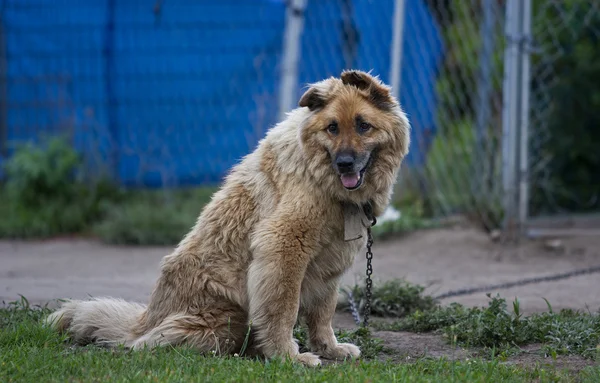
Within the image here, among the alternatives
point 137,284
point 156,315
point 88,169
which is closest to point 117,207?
point 88,169

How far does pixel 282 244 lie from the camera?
442 centimetres

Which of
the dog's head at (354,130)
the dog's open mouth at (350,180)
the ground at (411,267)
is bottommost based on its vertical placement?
the ground at (411,267)

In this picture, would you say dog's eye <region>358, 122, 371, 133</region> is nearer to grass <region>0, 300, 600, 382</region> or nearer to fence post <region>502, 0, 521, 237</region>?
grass <region>0, 300, 600, 382</region>

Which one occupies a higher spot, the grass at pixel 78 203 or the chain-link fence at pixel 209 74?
the chain-link fence at pixel 209 74

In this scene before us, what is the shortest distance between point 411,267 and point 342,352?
3.27m

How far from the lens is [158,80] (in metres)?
11.1

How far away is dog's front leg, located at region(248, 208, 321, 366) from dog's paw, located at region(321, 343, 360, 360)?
9.8 inches

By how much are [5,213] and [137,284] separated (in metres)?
4.03

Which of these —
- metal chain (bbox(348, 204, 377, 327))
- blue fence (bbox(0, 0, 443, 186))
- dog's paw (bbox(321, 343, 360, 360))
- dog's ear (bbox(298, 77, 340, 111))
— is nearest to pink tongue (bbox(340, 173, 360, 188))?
metal chain (bbox(348, 204, 377, 327))

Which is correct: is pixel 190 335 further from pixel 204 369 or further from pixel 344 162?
pixel 344 162

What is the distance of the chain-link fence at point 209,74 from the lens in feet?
33.6

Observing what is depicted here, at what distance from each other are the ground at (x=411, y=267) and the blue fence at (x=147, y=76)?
192 cm

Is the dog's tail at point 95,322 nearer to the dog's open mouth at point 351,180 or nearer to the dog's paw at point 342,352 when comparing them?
the dog's paw at point 342,352

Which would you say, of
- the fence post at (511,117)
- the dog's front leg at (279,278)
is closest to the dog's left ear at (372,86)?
the dog's front leg at (279,278)
